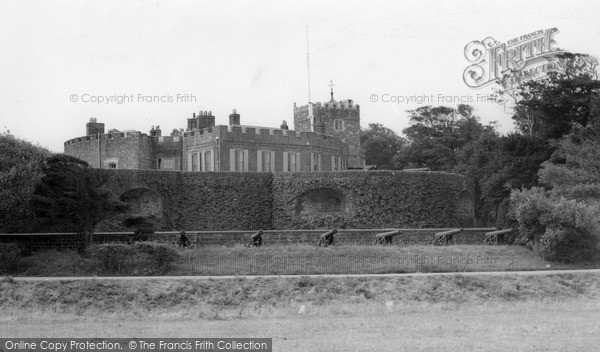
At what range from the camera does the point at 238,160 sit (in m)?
47.6

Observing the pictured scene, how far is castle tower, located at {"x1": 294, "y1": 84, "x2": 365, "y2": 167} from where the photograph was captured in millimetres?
65188

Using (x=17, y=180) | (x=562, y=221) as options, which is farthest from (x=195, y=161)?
(x=562, y=221)

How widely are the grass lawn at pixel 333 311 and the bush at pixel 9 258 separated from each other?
3.45 meters

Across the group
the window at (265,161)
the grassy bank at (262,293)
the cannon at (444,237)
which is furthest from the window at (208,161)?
the grassy bank at (262,293)

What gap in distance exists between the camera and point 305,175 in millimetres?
42000

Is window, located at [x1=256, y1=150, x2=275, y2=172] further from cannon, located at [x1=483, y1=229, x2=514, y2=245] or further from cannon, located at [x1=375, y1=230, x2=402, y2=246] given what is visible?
cannon, located at [x1=483, y1=229, x2=514, y2=245]

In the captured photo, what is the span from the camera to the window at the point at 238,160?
4738 cm

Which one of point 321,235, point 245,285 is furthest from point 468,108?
point 245,285

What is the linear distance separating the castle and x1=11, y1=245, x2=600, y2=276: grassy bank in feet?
51.5

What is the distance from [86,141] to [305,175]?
50.3 ft

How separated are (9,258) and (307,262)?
405 inches

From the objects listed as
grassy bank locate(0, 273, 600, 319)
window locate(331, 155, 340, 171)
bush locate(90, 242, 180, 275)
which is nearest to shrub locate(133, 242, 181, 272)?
bush locate(90, 242, 180, 275)

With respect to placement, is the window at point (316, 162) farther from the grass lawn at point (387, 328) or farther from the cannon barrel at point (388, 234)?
the grass lawn at point (387, 328)

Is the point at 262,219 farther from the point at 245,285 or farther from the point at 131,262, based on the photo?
the point at 245,285
